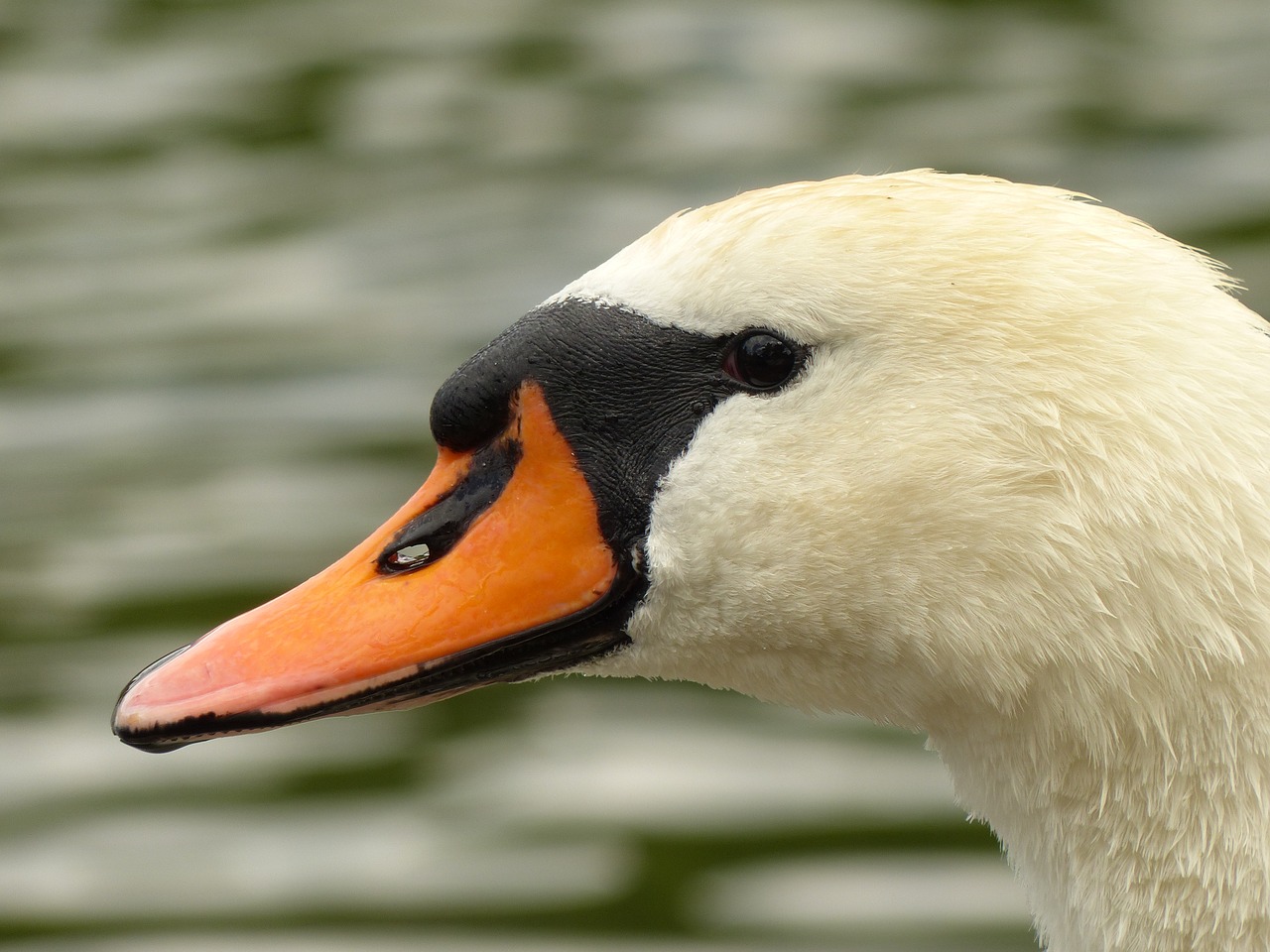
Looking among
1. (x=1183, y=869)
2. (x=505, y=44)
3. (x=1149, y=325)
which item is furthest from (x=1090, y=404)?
(x=505, y=44)

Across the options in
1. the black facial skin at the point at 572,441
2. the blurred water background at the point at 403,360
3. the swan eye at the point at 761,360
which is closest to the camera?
the swan eye at the point at 761,360

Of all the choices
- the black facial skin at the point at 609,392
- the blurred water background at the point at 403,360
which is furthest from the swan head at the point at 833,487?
the blurred water background at the point at 403,360

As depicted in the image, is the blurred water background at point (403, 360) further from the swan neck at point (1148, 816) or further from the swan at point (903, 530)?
the swan neck at point (1148, 816)

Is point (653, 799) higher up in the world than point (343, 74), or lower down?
lower down

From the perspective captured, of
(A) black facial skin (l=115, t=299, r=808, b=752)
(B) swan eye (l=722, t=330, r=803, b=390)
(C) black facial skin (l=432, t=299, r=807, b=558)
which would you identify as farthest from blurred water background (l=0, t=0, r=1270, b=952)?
(B) swan eye (l=722, t=330, r=803, b=390)

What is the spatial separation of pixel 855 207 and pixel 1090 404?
0.42m

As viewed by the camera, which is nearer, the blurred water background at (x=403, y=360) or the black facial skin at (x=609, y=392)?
the black facial skin at (x=609, y=392)

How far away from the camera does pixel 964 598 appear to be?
2.68m

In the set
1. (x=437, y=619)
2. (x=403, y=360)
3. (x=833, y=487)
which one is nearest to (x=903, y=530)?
(x=833, y=487)

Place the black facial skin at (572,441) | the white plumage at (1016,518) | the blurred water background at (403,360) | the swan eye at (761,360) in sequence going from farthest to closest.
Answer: the blurred water background at (403,360)
the black facial skin at (572,441)
the swan eye at (761,360)
the white plumage at (1016,518)

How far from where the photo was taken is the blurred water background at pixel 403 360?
5.76 meters

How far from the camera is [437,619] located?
9.70ft

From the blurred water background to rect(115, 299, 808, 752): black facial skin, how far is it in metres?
2.57

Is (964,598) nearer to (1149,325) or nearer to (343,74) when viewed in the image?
(1149,325)
